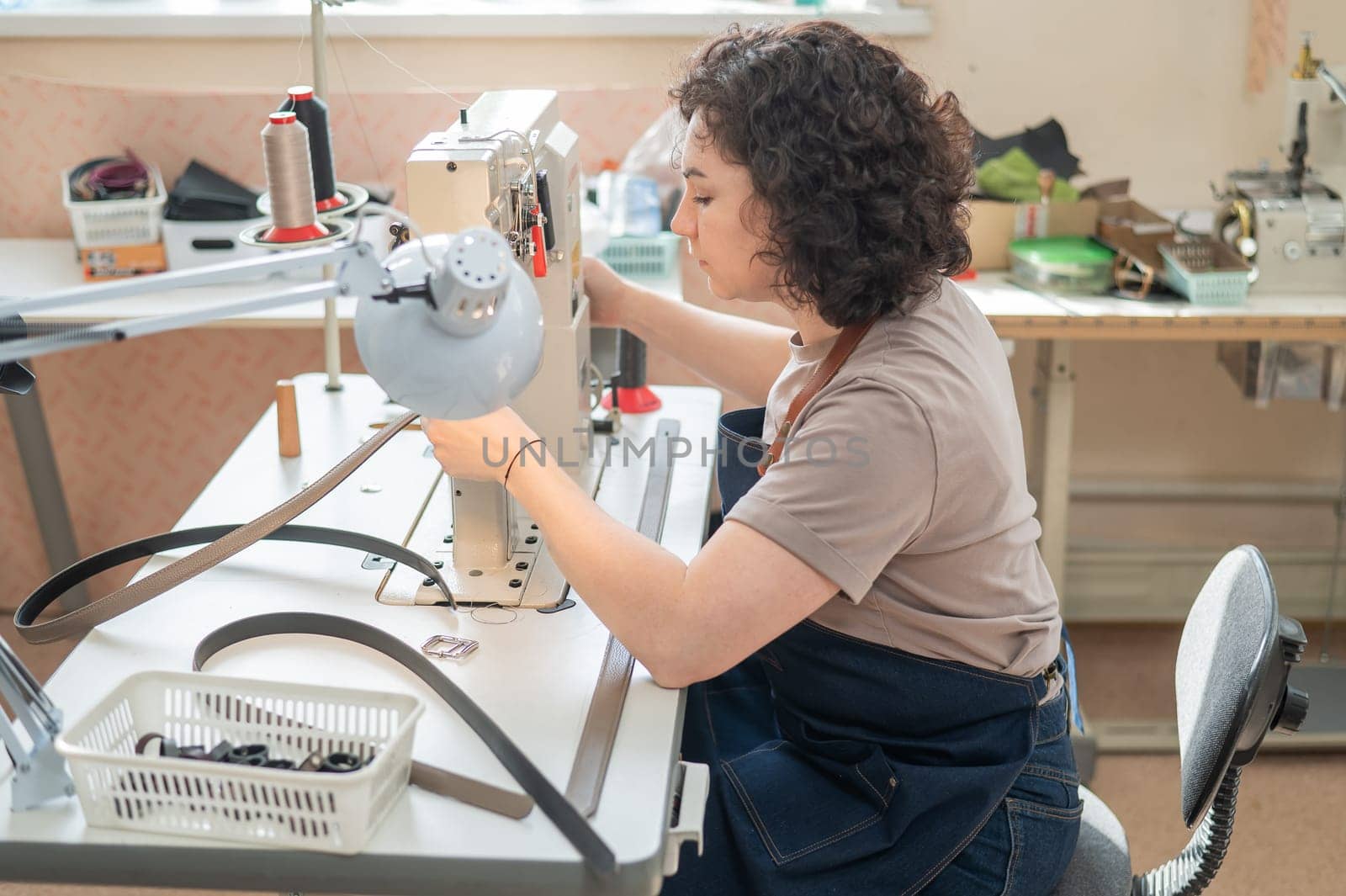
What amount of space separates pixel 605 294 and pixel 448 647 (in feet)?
2.19

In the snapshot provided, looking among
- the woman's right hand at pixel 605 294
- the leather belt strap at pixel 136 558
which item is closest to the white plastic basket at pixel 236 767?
the leather belt strap at pixel 136 558

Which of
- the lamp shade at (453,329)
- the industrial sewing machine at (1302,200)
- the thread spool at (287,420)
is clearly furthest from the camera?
the industrial sewing machine at (1302,200)

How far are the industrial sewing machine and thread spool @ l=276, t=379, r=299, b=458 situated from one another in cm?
167

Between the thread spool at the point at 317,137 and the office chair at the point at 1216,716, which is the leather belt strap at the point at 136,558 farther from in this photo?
the office chair at the point at 1216,716

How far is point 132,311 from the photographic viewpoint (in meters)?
2.30

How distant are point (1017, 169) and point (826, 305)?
1.35 m

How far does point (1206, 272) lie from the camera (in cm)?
226

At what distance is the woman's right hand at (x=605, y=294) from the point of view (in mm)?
1814

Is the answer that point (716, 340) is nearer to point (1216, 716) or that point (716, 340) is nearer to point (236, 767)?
point (1216, 716)

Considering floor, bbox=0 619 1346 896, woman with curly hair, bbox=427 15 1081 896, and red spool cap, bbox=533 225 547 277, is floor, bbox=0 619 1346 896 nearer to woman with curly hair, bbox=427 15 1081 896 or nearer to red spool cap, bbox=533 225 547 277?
woman with curly hair, bbox=427 15 1081 896

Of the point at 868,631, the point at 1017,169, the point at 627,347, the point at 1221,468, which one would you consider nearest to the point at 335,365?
the point at 627,347

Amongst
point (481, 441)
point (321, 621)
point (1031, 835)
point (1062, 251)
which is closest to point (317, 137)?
point (481, 441)

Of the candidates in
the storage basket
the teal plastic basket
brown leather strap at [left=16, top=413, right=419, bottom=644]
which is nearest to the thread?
brown leather strap at [left=16, top=413, right=419, bottom=644]

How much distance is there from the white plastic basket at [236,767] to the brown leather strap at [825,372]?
0.50m
